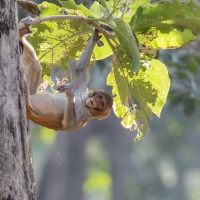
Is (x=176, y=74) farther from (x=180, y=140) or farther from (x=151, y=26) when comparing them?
(x=180, y=140)

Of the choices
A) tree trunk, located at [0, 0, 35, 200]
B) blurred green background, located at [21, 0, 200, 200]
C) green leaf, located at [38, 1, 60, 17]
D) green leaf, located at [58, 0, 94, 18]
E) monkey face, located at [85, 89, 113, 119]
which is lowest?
blurred green background, located at [21, 0, 200, 200]

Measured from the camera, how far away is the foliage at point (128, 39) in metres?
6.54

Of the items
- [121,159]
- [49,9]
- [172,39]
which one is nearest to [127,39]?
[172,39]

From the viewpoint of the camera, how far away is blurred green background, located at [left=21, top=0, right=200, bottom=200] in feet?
74.7

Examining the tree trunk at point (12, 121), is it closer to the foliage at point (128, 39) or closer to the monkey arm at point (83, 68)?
the foliage at point (128, 39)

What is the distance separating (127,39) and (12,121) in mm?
1592

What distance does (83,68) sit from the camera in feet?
24.9

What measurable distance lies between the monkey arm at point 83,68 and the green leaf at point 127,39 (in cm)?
56

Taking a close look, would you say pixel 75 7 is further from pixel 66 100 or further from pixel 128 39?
pixel 66 100

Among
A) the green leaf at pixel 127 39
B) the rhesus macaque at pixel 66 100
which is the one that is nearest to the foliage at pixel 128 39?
the green leaf at pixel 127 39

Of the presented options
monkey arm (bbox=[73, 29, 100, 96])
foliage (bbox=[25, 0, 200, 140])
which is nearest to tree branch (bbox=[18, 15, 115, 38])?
foliage (bbox=[25, 0, 200, 140])

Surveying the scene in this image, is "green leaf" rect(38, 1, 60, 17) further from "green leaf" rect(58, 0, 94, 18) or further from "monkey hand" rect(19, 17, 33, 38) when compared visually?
"monkey hand" rect(19, 17, 33, 38)

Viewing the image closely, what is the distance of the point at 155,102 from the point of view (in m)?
7.11

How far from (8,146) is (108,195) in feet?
83.0
